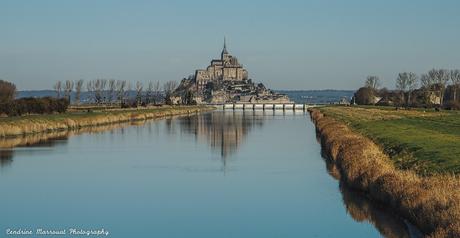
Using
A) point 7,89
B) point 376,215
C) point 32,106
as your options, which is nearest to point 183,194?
point 376,215

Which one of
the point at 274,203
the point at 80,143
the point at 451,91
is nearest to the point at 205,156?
the point at 80,143

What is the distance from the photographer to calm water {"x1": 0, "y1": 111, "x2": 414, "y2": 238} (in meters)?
14.6

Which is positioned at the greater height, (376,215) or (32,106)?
(32,106)

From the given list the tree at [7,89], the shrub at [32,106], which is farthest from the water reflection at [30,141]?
the tree at [7,89]

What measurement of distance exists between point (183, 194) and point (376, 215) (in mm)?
5670

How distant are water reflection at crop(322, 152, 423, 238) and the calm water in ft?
0.09

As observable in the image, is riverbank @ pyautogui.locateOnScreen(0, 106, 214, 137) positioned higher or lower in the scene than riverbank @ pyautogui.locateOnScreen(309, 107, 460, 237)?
lower

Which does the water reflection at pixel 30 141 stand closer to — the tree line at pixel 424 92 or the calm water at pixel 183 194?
the calm water at pixel 183 194

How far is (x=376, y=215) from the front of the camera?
15.3m

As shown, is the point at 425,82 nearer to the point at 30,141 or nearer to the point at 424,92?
the point at 424,92

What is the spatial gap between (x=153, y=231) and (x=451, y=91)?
106m

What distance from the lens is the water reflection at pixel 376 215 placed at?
13461 mm

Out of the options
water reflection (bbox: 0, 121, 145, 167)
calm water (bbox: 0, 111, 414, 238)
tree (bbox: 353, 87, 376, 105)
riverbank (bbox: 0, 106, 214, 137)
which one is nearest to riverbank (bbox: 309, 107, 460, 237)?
calm water (bbox: 0, 111, 414, 238)

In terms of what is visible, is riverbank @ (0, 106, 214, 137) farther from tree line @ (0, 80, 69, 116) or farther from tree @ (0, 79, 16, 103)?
tree @ (0, 79, 16, 103)
